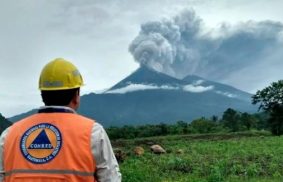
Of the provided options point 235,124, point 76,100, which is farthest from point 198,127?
point 76,100

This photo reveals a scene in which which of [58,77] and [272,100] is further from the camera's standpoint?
[272,100]

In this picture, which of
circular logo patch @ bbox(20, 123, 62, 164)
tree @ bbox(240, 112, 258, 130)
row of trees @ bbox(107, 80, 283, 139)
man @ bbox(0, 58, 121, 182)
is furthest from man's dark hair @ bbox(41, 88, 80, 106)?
tree @ bbox(240, 112, 258, 130)

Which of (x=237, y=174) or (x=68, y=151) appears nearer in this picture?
(x=68, y=151)

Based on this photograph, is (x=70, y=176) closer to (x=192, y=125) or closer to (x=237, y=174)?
(x=237, y=174)

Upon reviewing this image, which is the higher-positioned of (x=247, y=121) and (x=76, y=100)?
(x=247, y=121)

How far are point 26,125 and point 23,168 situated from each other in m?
0.26

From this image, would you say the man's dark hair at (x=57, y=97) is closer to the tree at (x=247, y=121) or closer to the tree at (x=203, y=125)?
the tree at (x=203, y=125)

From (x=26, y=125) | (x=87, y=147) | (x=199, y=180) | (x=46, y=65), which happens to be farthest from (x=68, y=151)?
(x=199, y=180)

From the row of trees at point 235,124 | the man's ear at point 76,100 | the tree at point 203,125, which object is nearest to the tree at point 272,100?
the row of trees at point 235,124

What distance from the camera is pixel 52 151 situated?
316 cm

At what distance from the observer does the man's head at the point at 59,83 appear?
11.0ft

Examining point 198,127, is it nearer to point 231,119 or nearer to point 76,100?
point 231,119

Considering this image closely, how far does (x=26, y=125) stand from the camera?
3.32m

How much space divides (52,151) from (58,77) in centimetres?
44
